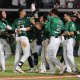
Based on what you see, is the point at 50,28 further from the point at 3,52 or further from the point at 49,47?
the point at 3,52

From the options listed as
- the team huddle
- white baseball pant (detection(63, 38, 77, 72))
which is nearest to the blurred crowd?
the team huddle

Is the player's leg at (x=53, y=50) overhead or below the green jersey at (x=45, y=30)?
below

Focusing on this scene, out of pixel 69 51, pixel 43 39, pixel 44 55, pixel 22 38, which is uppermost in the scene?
pixel 22 38

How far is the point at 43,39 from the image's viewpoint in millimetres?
15664

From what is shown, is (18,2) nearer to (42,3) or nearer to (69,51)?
(42,3)

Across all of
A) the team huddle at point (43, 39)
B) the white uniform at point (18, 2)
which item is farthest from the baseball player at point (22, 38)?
the white uniform at point (18, 2)

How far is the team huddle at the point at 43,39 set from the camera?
1450 centimetres

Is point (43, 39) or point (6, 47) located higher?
point (43, 39)

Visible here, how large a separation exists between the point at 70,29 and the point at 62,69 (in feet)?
5.36

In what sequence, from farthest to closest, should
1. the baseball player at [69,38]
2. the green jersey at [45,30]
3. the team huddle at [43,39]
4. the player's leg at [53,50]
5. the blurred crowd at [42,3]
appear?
1. the blurred crowd at [42,3]
2. the baseball player at [69,38]
3. the green jersey at [45,30]
4. the team huddle at [43,39]
5. the player's leg at [53,50]

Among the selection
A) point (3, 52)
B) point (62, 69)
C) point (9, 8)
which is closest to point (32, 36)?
point (3, 52)

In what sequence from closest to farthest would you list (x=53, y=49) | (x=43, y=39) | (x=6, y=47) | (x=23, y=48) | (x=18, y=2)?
1. (x=53, y=49)
2. (x=23, y=48)
3. (x=43, y=39)
4. (x=6, y=47)
5. (x=18, y=2)

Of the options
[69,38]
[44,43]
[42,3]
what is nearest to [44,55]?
[44,43]

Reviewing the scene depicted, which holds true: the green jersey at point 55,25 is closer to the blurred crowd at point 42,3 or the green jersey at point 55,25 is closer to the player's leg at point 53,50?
the player's leg at point 53,50
